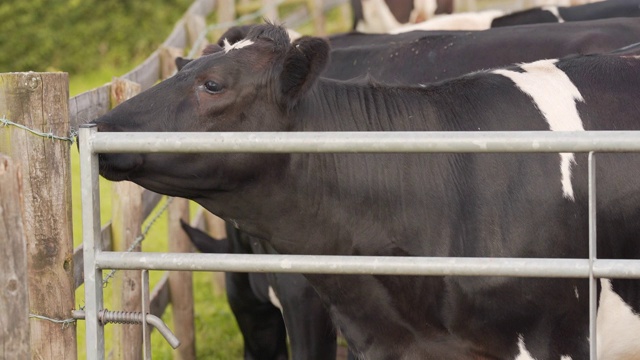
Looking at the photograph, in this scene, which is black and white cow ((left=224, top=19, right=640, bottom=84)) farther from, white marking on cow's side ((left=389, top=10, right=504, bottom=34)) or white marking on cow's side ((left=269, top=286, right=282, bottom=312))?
white marking on cow's side ((left=389, top=10, right=504, bottom=34))

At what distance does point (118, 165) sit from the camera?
3.39 meters

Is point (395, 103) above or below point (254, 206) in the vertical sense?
above

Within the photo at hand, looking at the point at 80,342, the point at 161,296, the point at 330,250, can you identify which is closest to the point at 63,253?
the point at 330,250

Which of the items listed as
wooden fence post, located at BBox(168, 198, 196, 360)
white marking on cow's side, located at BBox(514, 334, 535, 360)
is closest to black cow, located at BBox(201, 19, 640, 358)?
wooden fence post, located at BBox(168, 198, 196, 360)

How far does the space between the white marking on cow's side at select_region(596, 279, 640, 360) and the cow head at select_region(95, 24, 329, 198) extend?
1.28 meters

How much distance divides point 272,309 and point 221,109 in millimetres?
2188

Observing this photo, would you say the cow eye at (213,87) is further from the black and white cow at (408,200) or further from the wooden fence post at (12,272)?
the wooden fence post at (12,272)

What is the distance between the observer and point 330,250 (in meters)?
3.68

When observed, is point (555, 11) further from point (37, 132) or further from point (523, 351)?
point (37, 132)

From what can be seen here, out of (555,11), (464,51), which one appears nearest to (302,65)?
(464,51)

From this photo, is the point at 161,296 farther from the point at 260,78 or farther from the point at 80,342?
the point at 260,78

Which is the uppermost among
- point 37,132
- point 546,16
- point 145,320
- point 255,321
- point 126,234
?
point 546,16

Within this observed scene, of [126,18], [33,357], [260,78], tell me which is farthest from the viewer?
[126,18]

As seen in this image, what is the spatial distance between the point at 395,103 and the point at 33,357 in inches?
61.7
